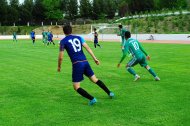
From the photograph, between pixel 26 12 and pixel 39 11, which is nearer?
pixel 26 12

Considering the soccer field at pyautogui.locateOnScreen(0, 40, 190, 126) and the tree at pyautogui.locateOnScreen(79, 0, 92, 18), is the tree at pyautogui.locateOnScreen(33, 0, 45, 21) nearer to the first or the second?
the tree at pyautogui.locateOnScreen(79, 0, 92, 18)

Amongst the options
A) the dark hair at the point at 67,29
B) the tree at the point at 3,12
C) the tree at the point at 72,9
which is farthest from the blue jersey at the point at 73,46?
the tree at the point at 72,9

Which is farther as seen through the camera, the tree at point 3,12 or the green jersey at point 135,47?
the tree at point 3,12

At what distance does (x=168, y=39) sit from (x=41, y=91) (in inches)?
1454

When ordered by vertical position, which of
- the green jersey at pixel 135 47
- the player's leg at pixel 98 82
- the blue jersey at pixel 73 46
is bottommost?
the player's leg at pixel 98 82

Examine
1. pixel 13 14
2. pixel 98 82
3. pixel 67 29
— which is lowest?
pixel 98 82

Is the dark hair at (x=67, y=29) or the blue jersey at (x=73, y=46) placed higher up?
the dark hair at (x=67, y=29)

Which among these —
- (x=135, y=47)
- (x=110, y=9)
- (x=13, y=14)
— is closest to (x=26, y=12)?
(x=13, y=14)

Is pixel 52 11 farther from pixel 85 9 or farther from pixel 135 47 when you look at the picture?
pixel 135 47

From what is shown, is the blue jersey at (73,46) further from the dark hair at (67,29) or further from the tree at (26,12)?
the tree at (26,12)

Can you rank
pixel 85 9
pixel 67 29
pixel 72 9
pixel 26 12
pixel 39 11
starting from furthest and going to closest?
pixel 72 9, pixel 85 9, pixel 39 11, pixel 26 12, pixel 67 29

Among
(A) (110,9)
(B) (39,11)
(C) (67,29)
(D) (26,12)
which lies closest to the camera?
(C) (67,29)

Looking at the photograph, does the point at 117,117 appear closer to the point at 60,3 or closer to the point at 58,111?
the point at 58,111

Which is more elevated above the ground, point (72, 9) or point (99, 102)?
point (72, 9)
